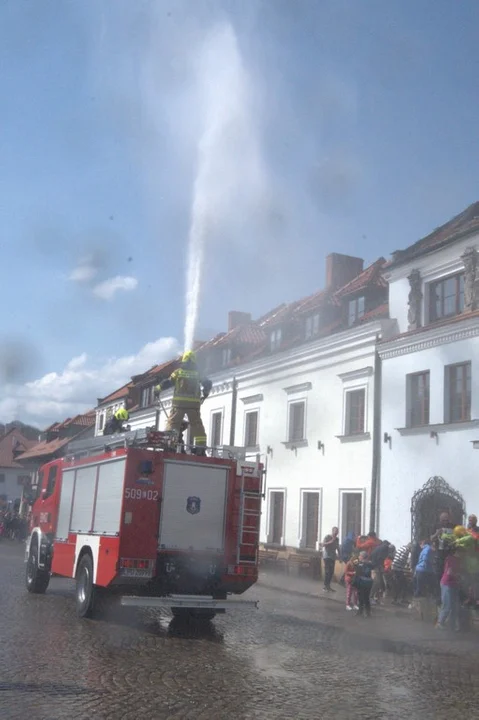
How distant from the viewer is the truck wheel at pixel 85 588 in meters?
12.7

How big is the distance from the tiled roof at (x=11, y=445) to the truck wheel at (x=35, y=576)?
6397cm

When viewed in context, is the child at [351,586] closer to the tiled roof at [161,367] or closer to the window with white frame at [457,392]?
the window with white frame at [457,392]

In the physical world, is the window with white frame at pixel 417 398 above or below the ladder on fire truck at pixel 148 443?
above

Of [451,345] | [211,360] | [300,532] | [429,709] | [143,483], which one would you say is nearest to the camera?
[429,709]

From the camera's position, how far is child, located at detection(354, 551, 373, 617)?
1590 centimetres

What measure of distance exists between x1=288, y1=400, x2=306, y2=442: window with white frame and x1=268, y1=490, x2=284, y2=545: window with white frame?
2.13 metres

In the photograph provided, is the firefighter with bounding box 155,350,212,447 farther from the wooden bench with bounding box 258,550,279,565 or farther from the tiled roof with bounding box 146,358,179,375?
the tiled roof with bounding box 146,358,179,375

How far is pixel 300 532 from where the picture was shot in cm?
2723

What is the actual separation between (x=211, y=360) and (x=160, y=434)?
24800 millimetres

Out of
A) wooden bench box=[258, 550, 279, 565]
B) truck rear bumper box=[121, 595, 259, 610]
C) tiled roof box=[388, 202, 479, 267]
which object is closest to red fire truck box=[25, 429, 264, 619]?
truck rear bumper box=[121, 595, 259, 610]

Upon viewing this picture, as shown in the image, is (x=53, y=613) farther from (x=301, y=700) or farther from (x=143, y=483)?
(x=301, y=700)

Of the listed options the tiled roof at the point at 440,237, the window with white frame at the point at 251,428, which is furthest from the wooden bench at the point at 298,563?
the tiled roof at the point at 440,237

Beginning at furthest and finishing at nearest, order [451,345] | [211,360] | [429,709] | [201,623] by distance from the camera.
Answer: [211,360] < [451,345] < [201,623] < [429,709]

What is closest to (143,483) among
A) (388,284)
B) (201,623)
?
(201,623)
